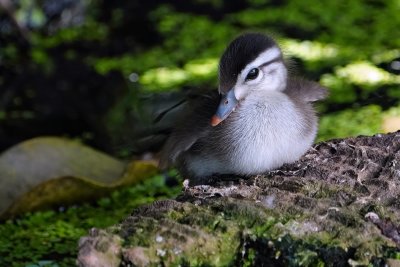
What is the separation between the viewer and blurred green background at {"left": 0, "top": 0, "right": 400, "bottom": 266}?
4.15 metres

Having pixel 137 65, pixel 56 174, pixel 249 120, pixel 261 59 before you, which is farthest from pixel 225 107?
pixel 137 65

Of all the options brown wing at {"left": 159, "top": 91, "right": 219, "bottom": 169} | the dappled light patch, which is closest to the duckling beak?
brown wing at {"left": 159, "top": 91, "right": 219, "bottom": 169}

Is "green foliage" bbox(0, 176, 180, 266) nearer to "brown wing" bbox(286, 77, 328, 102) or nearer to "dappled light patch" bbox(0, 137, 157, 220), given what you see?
"dappled light patch" bbox(0, 137, 157, 220)

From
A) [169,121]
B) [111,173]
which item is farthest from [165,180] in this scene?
[169,121]

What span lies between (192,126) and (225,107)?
263 millimetres

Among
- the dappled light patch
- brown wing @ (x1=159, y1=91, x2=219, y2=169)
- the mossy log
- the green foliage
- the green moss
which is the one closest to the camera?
the mossy log

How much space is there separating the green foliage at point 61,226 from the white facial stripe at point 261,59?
1.11 metres

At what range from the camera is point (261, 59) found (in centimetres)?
296

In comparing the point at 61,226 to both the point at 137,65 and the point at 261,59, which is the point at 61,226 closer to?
the point at 261,59

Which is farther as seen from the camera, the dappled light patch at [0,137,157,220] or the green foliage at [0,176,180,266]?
the dappled light patch at [0,137,157,220]

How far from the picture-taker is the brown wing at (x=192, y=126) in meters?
3.08

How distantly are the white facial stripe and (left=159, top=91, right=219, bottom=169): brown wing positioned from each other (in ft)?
0.65

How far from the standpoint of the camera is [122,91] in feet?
17.3

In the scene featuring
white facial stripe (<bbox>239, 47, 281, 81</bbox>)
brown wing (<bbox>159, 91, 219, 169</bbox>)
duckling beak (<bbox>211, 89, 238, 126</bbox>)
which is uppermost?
white facial stripe (<bbox>239, 47, 281, 81</bbox>)
